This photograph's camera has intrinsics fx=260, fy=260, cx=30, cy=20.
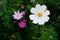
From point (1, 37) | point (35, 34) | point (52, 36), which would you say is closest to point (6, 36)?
point (1, 37)

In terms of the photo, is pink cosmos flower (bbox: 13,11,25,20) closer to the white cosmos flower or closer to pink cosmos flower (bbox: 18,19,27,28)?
pink cosmos flower (bbox: 18,19,27,28)

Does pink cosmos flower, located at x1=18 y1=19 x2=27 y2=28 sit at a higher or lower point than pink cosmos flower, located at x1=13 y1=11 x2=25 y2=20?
lower

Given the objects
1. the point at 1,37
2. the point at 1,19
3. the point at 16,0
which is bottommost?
the point at 1,37

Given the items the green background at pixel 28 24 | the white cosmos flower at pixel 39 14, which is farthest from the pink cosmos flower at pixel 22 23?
the white cosmos flower at pixel 39 14

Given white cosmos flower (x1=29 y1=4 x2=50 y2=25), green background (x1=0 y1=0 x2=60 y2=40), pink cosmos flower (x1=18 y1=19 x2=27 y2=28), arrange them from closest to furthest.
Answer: white cosmos flower (x1=29 y1=4 x2=50 y2=25)
green background (x1=0 y1=0 x2=60 y2=40)
pink cosmos flower (x1=18 y1=19 x2=27 y2=28)

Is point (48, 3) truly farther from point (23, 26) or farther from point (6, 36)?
point (6, 36)

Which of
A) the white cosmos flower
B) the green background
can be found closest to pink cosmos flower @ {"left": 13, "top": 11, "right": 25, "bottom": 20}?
the green background

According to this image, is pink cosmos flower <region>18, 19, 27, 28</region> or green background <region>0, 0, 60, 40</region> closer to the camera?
green background <region>0, 0, 60, 40</region>
